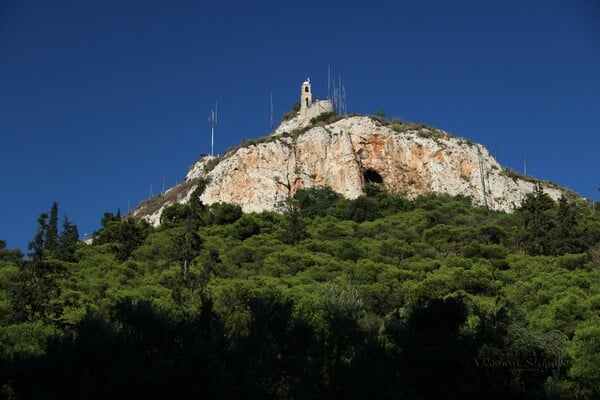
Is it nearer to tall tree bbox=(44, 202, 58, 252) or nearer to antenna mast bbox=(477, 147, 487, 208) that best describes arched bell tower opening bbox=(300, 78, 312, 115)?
antenna mast bbox=(477, 147, 487, 208)

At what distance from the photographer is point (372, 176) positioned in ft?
239

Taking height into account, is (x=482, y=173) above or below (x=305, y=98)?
below

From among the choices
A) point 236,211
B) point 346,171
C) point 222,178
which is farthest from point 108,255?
point 346,171

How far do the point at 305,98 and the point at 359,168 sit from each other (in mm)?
23491

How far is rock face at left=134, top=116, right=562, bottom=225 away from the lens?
225 ft

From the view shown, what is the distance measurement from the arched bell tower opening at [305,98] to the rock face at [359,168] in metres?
14.7

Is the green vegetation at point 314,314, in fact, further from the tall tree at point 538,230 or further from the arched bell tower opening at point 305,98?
the arched bell tower opening at point 305,98

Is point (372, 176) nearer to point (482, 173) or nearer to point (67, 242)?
point (482, 173)

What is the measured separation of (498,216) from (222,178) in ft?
96.2

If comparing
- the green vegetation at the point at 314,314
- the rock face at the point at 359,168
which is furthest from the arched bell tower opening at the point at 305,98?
the green vegetation at the point at 314,314

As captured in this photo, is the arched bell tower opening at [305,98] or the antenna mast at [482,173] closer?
the antenna mast at [482,173]

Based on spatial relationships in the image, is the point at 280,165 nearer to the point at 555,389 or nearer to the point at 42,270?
the point at 42,270

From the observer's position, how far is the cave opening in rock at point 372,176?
72.2 metres

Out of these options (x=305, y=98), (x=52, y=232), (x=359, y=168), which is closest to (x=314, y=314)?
(x=52, y=232)
